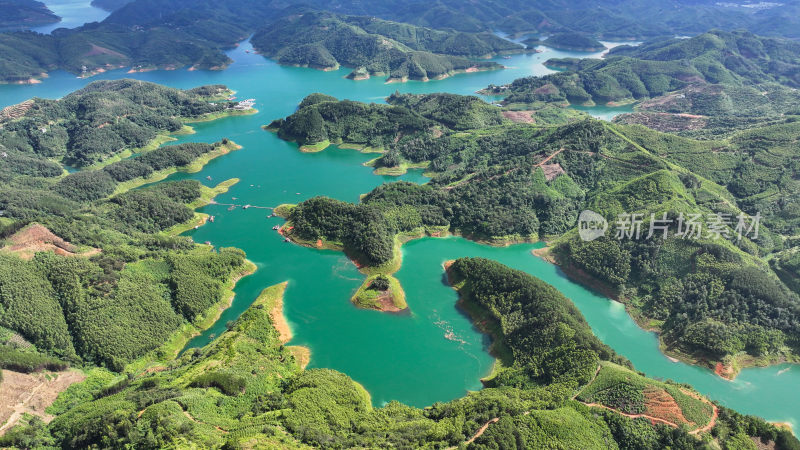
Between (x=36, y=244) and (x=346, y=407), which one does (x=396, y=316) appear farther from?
(x=36, y=244)

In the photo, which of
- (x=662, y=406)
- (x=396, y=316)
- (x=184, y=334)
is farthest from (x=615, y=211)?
(x=184, y=334)

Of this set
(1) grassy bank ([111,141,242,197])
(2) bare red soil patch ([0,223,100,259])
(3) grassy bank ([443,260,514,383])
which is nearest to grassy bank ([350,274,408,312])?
(3) grassy bank ([443,260,514,383])

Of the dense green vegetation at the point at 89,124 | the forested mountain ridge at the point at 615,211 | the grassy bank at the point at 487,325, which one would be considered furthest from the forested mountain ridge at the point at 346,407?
the dense green vegetation at the point at 89,124

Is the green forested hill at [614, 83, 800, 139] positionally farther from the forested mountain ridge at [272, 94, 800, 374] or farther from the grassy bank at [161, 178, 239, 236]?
the grassy bank at [161, 178, 239, 236]

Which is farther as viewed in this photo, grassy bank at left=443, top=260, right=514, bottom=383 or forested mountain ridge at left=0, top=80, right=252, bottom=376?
grassy bank at left=443, top=260, right=514, bottom=383

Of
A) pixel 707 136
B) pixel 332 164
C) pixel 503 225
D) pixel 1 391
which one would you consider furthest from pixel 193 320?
pixel 707 136

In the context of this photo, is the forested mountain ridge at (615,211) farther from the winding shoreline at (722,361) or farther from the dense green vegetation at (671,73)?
the dense green vegetation at (671,73)
